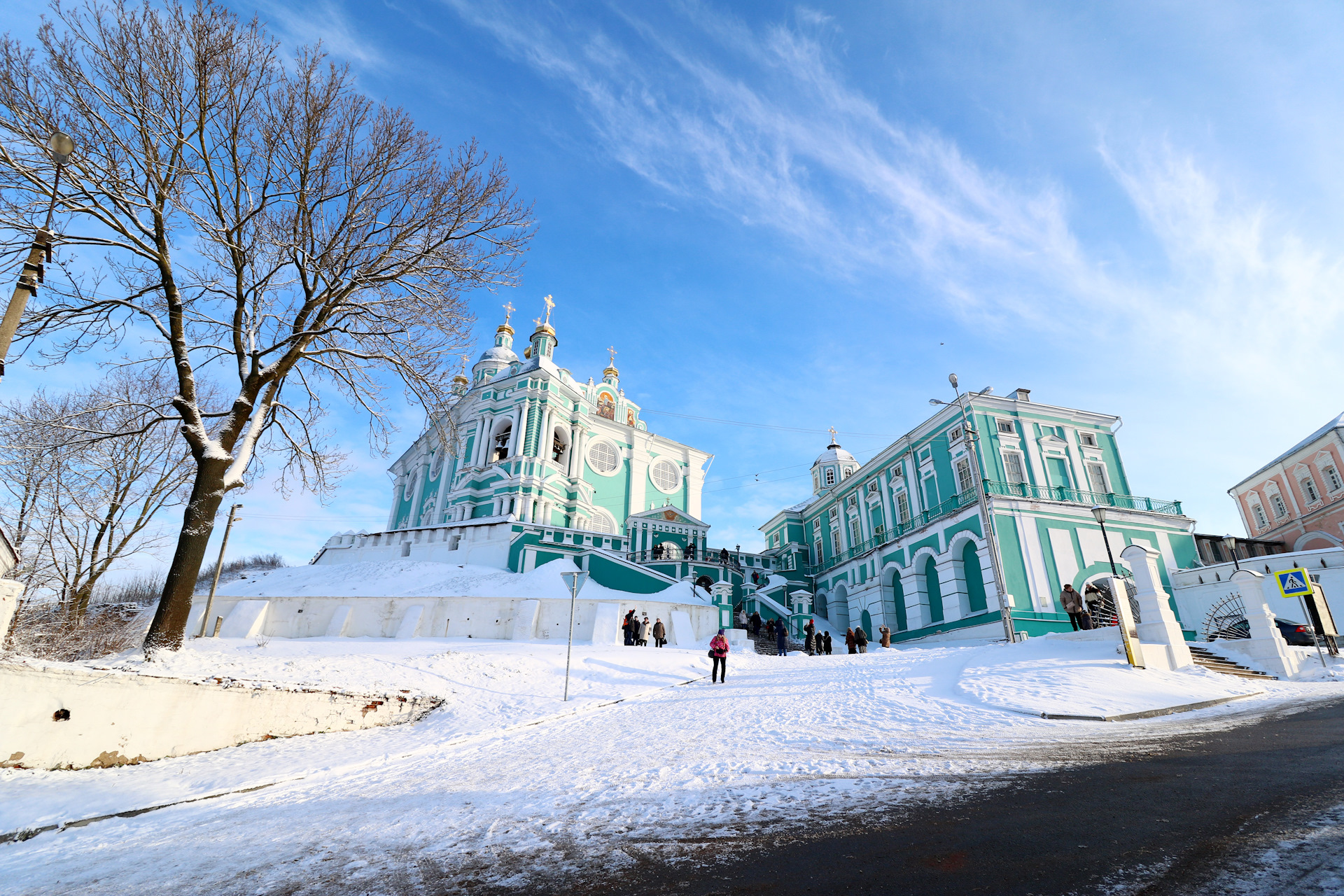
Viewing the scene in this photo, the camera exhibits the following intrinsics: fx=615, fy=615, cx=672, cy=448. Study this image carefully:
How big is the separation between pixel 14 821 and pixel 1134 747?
386 inches

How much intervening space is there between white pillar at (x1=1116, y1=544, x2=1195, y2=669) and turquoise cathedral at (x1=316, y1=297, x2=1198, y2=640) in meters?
5.25

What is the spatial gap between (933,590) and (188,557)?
27.2 meters

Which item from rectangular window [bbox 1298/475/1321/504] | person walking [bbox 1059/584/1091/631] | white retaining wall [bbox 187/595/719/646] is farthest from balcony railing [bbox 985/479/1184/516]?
white retaining wall [bbox 187/595/719/646]

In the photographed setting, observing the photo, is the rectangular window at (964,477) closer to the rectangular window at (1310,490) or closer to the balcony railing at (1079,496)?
the balcony railing at (1079,496)

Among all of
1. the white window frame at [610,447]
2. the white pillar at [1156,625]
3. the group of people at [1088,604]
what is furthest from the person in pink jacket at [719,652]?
the white window frame at [610,447]

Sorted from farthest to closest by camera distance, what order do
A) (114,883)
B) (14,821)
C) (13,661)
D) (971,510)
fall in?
(971,510), (13,661), (14,821), (114,883)

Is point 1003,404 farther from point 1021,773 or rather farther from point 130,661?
point 130,661

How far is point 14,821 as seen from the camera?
4609mm


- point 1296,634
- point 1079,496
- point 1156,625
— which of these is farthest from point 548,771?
point 1079,496

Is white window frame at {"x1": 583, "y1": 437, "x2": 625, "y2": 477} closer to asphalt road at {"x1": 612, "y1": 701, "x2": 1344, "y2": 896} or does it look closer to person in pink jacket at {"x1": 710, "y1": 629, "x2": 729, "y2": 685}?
person in pink jacket at {"x1": 710, "y1": 629, "x2": 729, "y2": 685}

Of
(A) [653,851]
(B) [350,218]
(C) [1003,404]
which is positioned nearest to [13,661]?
(A) [653,851]

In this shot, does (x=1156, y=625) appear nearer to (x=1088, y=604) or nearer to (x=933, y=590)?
(x=1088, y=604)

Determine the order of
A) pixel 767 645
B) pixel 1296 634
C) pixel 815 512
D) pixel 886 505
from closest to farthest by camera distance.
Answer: pixel 1296 634, pixel 767 645, pixel 886 505, pixel 815 512

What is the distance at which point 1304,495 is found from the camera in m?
32.0
